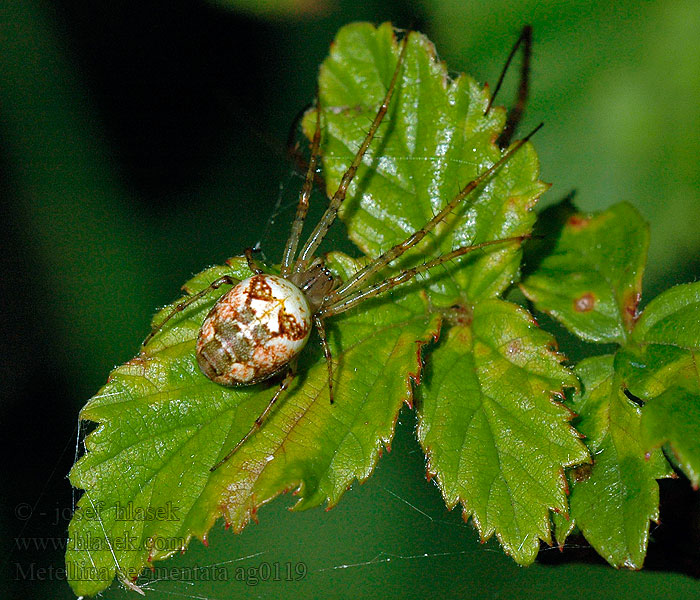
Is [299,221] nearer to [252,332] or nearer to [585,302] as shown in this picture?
[252,332]

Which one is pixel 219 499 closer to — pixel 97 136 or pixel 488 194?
pixel 488 194

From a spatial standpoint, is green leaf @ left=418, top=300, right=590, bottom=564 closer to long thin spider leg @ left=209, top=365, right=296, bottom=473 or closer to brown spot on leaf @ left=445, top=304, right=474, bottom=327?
brown spot on leaf @ left=445, top=304, right=474, bottom=327

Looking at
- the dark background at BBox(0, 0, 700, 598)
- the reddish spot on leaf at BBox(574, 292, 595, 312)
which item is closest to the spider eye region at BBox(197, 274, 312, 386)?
the reddish spot on leaf at BBox(574, 292, 595, 312)

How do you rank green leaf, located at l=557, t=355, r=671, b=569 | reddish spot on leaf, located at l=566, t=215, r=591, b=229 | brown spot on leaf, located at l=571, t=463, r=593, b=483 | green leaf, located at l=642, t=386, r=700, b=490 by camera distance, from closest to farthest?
1. green leaf, located at l=642, t=386, r=700, b=490
2. green leaf, located at l=557, t=355, r=671, b=569
3. brown spot on leaf, located at l=571, t=463, r=593, b=483
4. reddish spot on leaf, located at l=566, t=215, r=591, b=229

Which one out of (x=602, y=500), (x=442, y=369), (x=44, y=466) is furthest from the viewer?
(x=44, y=466)

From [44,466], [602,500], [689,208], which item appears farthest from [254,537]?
[689,208]

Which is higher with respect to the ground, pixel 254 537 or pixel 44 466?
pixel 44 466
